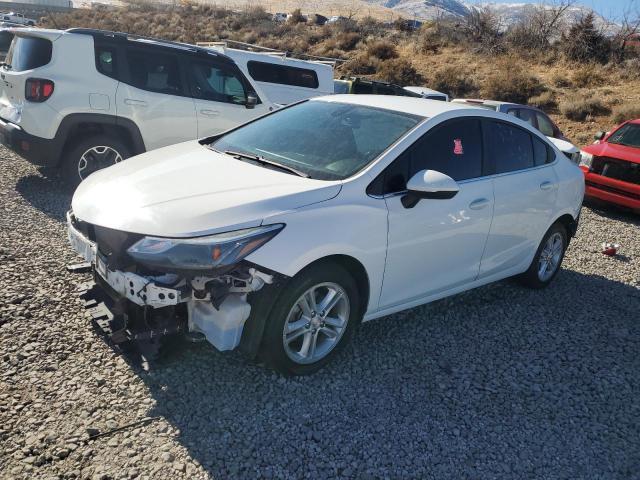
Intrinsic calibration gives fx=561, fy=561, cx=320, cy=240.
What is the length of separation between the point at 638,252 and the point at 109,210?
6.94m

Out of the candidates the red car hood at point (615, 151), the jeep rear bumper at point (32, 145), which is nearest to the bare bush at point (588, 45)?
the red car hood at point (615, 151)

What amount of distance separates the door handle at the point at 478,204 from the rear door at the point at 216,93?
4191 mm

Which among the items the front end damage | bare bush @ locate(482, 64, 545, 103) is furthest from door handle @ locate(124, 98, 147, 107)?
bare bush @ locate(482, 64, 545, 103)

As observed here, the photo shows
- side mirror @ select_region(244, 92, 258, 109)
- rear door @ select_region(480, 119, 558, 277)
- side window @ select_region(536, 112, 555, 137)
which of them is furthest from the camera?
side window @ select_region(536, 112, 555, 137)

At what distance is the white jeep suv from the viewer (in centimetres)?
625

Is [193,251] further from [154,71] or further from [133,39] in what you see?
[133,39]

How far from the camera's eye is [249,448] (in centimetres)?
284

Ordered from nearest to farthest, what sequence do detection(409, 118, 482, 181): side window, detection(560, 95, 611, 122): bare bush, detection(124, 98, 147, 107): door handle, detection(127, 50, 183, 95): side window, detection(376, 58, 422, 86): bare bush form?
detection(409, 118, 482, 181): side window
detection(124, 98, 147, 107): door handle
detection(127, 50, 183, 95): side window
detection(560, 95, 611, 122): bare bush
detection(376, 58, 422, 86): bare bush

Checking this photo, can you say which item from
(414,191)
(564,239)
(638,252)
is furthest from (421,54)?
(414,191)

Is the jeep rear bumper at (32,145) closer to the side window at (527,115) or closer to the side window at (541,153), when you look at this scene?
the side window at (541,153)

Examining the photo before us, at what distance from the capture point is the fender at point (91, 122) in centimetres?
629

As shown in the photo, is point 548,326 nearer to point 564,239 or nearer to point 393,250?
point 564,239

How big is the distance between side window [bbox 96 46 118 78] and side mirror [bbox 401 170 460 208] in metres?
4.64

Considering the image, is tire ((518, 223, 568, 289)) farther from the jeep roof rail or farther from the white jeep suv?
the jeep roof rail
